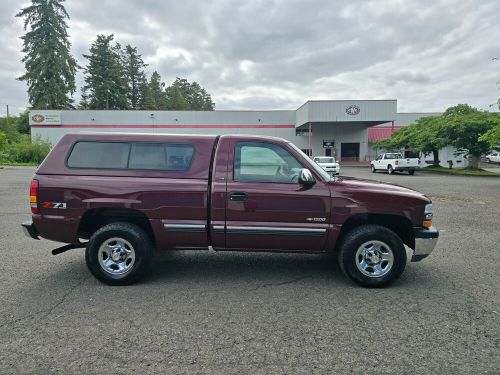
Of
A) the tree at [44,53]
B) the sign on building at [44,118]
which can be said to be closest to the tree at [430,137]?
the sign on building at [44,118]

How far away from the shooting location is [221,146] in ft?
14.1

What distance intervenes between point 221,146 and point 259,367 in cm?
263

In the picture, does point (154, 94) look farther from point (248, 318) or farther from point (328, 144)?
point (248, 318)

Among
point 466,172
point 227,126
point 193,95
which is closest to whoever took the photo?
point 466,172

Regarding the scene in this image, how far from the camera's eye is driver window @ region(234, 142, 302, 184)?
165 inches

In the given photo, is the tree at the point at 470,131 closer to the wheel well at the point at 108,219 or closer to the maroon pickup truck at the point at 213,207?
the maroon pickup truck at the point at 213,207

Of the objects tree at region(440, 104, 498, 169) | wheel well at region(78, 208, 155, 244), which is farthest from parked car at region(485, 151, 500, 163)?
wheel well at region(78, 208, 155, 244)

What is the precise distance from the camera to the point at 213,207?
13.5 feet

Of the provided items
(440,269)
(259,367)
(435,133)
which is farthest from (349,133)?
(259,367)

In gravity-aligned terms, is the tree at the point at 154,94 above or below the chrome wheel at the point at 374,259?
above

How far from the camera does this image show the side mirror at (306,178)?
4008 mm

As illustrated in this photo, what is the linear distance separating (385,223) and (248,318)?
2.32m

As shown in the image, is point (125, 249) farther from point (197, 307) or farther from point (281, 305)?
point (281, 305)

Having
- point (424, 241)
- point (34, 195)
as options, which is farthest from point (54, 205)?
point (424, 241)
